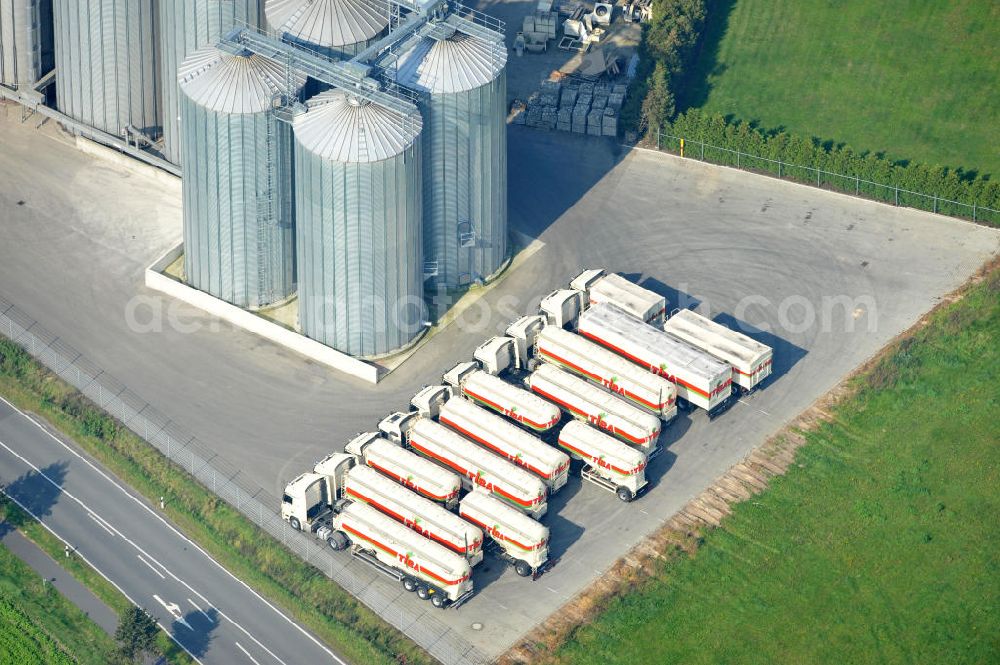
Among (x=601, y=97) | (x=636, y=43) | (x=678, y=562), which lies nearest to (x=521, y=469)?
(x=678, y=562)

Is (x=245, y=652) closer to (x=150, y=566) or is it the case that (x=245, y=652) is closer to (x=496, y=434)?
(x=150, y=566)

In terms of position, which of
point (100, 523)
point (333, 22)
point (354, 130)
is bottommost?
point (100, 523)

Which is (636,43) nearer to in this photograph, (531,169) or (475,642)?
(531,169)

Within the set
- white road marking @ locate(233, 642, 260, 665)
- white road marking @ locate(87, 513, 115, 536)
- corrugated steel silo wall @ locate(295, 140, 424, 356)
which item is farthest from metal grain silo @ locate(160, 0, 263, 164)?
white road marking @ locate(233, 642, 260, 665)

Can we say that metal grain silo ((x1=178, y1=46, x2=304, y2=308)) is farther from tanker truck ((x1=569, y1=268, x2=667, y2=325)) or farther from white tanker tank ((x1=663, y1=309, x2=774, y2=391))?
white tanker tank ((x1=663, y1=309, x2=774, y2=391))

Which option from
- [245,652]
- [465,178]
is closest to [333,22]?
[465,178]

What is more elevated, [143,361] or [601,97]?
[601,97]
